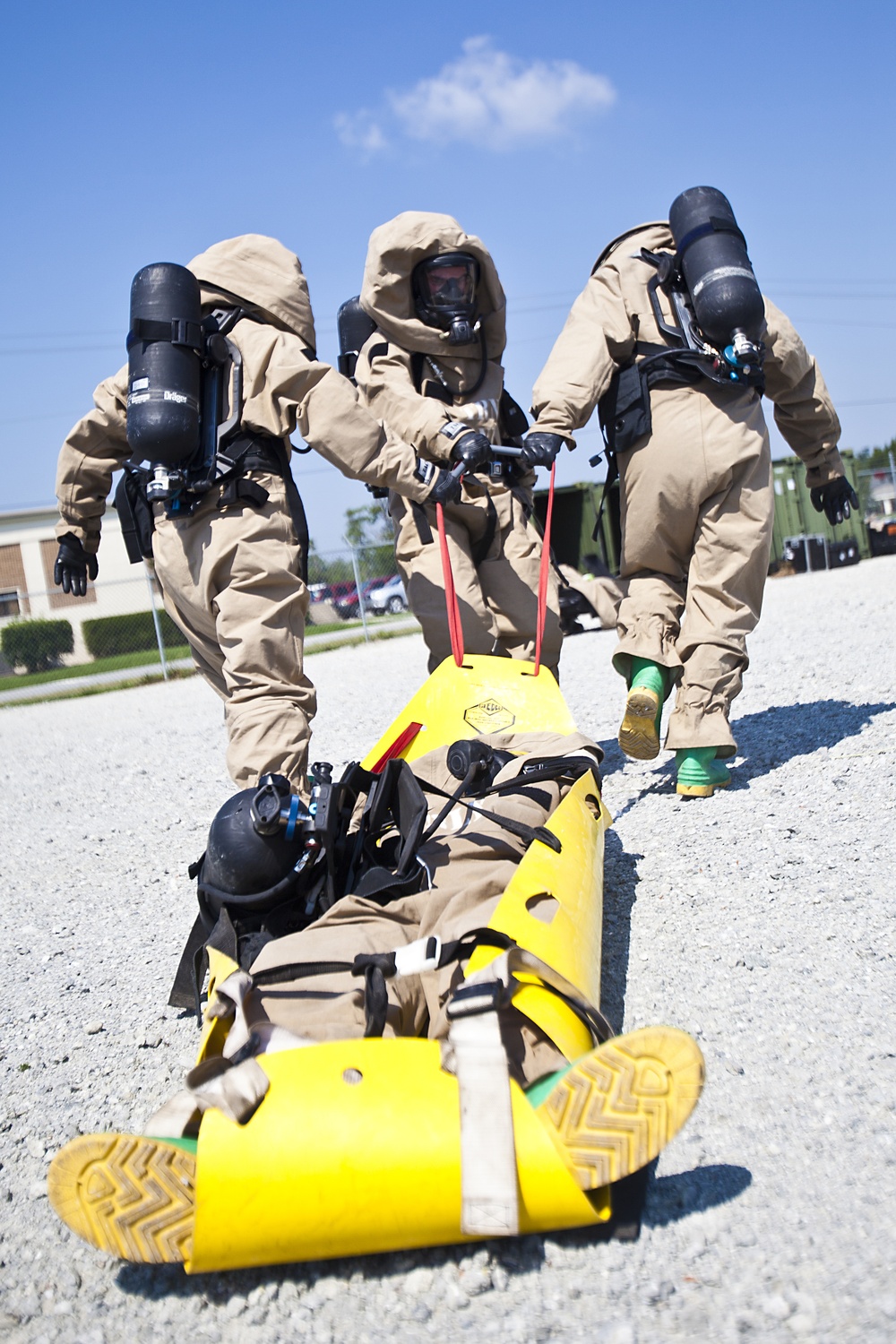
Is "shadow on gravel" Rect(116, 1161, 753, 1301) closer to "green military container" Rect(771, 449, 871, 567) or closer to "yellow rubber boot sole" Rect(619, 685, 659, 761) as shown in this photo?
"yellow rubber boot sole" Rect(619, 685, 659, 761)

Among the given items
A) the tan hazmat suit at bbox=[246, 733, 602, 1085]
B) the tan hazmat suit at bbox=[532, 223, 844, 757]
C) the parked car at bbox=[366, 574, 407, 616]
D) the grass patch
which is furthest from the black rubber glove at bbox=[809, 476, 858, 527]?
the parked car at bbox=[366, 574, 407, 616]

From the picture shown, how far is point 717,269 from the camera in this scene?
3994 millimetres

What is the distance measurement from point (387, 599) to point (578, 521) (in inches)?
464

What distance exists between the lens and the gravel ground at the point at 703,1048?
1.55 meters

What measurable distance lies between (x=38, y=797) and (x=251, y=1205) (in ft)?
18.6

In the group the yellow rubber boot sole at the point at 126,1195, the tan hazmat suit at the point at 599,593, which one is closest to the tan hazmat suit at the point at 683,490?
the yellow rubber boot sole at the point at 126,1195

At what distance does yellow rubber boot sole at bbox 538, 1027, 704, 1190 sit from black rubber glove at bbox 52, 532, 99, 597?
3417 mm

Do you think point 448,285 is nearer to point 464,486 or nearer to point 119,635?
point 464,486

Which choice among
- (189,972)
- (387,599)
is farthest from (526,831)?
(387,599)

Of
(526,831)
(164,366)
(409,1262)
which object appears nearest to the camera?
(409,1262)

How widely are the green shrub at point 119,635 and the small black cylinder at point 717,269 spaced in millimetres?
28211

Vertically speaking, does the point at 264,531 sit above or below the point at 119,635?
above

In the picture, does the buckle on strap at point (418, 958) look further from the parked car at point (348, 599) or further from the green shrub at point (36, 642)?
Result: the green shrub at point (36, 642)

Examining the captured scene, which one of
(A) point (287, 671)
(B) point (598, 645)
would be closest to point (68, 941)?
(A) point (287, 671)
